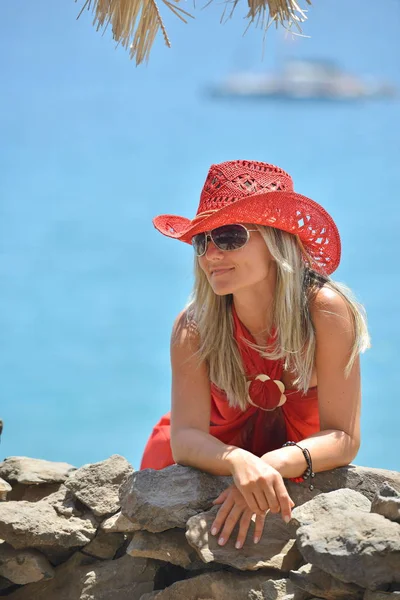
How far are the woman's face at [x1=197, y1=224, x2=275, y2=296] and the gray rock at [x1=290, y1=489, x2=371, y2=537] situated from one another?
0.70 m

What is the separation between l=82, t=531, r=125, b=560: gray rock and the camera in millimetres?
2600

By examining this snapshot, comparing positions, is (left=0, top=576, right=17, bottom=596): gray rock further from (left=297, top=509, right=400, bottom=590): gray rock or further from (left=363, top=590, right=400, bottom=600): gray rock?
(left=363, top=590, right=400, bottom=600): gray rock

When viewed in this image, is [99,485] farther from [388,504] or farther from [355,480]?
[388,504]

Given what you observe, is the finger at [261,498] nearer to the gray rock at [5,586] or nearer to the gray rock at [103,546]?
the gray rock at [103,546]

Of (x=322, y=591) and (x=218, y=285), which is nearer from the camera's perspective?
(x=322, y=591)

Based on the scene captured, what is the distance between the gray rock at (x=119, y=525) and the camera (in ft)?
7.88

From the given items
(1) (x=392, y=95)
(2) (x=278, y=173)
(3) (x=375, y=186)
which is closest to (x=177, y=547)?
(2) (x=278, y=173)

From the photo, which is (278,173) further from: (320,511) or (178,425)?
(320,511)

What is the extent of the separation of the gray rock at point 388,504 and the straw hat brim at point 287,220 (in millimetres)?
882

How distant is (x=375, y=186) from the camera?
44.1 ft

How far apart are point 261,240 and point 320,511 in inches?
34.5

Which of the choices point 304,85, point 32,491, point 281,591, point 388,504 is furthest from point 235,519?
point 304,85

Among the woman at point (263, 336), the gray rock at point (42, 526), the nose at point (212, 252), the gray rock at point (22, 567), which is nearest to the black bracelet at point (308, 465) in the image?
the woman at point (263, 336)

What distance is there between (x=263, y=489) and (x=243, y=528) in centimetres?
12
